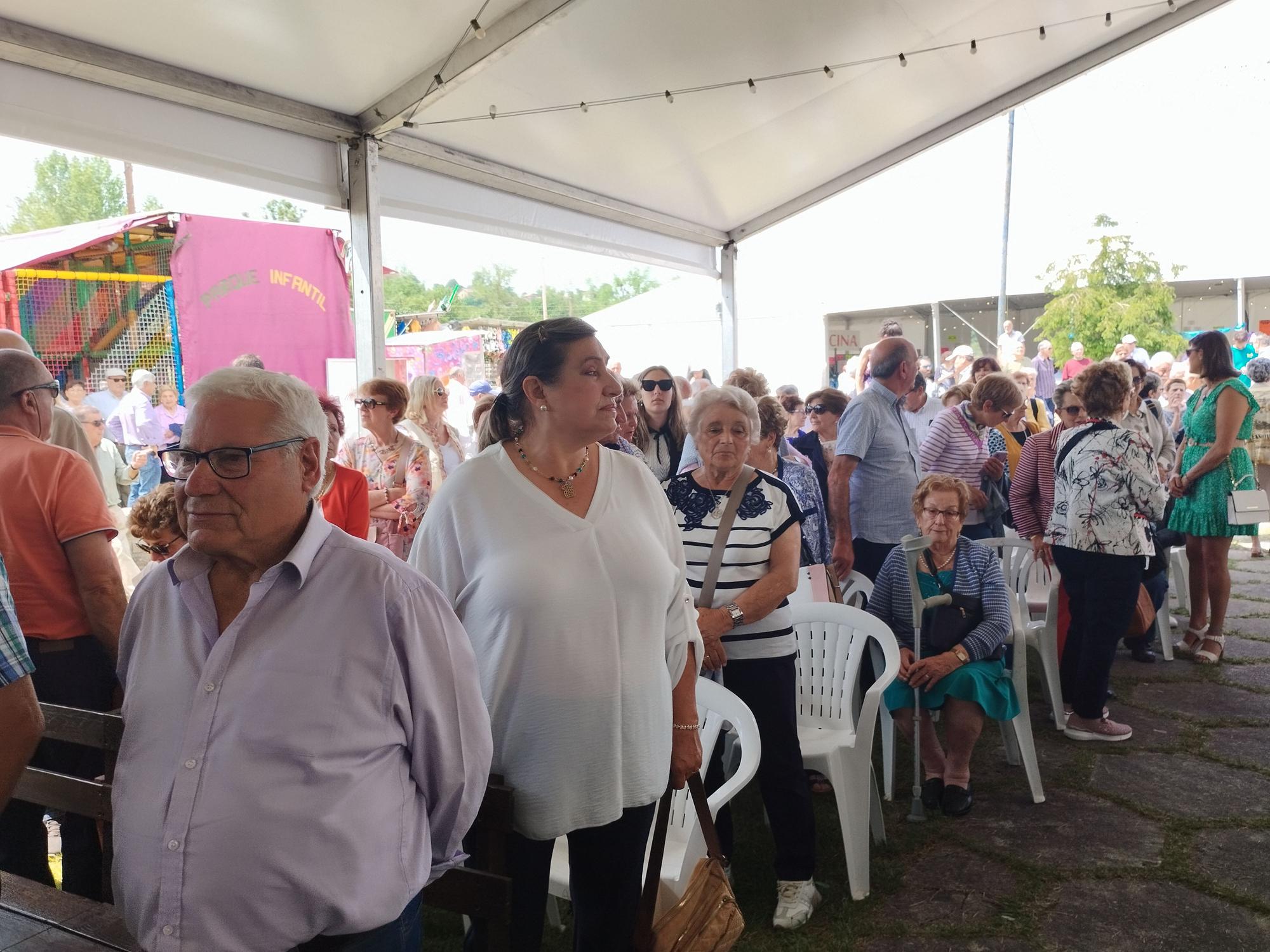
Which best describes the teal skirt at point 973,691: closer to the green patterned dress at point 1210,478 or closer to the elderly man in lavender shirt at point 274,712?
the elderly man in lavender shirt at point 274,712

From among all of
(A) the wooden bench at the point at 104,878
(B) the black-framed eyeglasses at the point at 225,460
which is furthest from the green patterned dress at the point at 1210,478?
(B) the black-framed eyeglasses at the point at 225,460

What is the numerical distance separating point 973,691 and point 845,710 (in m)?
0.58

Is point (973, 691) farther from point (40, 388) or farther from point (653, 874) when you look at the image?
point (40, 388)

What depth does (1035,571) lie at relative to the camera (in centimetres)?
493

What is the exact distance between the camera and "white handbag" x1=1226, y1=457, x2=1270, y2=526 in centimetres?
503

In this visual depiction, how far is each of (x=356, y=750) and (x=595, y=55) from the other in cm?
460

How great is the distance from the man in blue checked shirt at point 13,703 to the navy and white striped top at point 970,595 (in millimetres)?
2783

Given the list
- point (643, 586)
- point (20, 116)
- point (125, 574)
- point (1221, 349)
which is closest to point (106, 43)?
point (20, 116)

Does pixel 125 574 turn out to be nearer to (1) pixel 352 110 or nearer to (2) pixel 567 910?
(1) pixel 352 110

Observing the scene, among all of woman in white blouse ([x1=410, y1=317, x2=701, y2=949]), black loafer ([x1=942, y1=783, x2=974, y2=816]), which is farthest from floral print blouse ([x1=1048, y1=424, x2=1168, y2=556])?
woman in white blouse ([x1=410, y1=317, x2=701, y2=949])

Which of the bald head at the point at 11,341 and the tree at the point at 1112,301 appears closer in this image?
the bald head at the point at 11,341

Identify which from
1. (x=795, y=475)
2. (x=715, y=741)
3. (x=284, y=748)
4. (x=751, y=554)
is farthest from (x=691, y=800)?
(x=795, y=475)

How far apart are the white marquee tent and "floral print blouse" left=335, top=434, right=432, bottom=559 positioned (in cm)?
87

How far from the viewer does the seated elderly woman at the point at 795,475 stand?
11.7 ft
